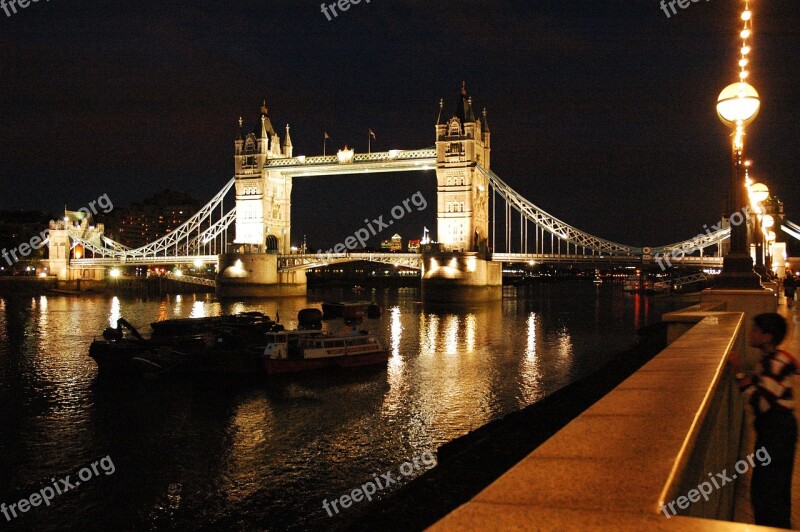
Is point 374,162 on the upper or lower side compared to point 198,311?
upper

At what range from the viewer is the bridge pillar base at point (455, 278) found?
48.6m

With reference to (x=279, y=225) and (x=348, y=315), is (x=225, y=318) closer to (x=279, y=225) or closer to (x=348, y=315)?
(x=348, y=315)

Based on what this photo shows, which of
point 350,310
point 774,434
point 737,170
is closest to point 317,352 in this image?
point 737,170

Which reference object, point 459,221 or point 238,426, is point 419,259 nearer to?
point 459,221

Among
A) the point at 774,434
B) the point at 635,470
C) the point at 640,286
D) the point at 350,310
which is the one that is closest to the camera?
the point at 635,470

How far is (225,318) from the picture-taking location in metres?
29.0

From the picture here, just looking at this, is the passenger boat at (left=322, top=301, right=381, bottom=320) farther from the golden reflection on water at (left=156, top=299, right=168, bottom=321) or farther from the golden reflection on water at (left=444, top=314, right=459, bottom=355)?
the golden reflection on water at (left=156, top=299, right=168, bottom=321)

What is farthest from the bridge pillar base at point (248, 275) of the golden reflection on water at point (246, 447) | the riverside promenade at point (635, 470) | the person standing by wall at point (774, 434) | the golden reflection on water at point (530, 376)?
the person standing by wall at point (774, 434)

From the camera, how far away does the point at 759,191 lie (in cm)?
1511

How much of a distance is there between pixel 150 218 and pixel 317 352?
116 metres

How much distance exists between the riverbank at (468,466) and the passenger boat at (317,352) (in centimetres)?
780

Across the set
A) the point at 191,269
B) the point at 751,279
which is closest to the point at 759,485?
the point at 751,279

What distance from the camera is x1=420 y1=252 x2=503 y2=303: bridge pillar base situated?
48.6 metres

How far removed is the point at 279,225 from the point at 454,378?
145 ft
